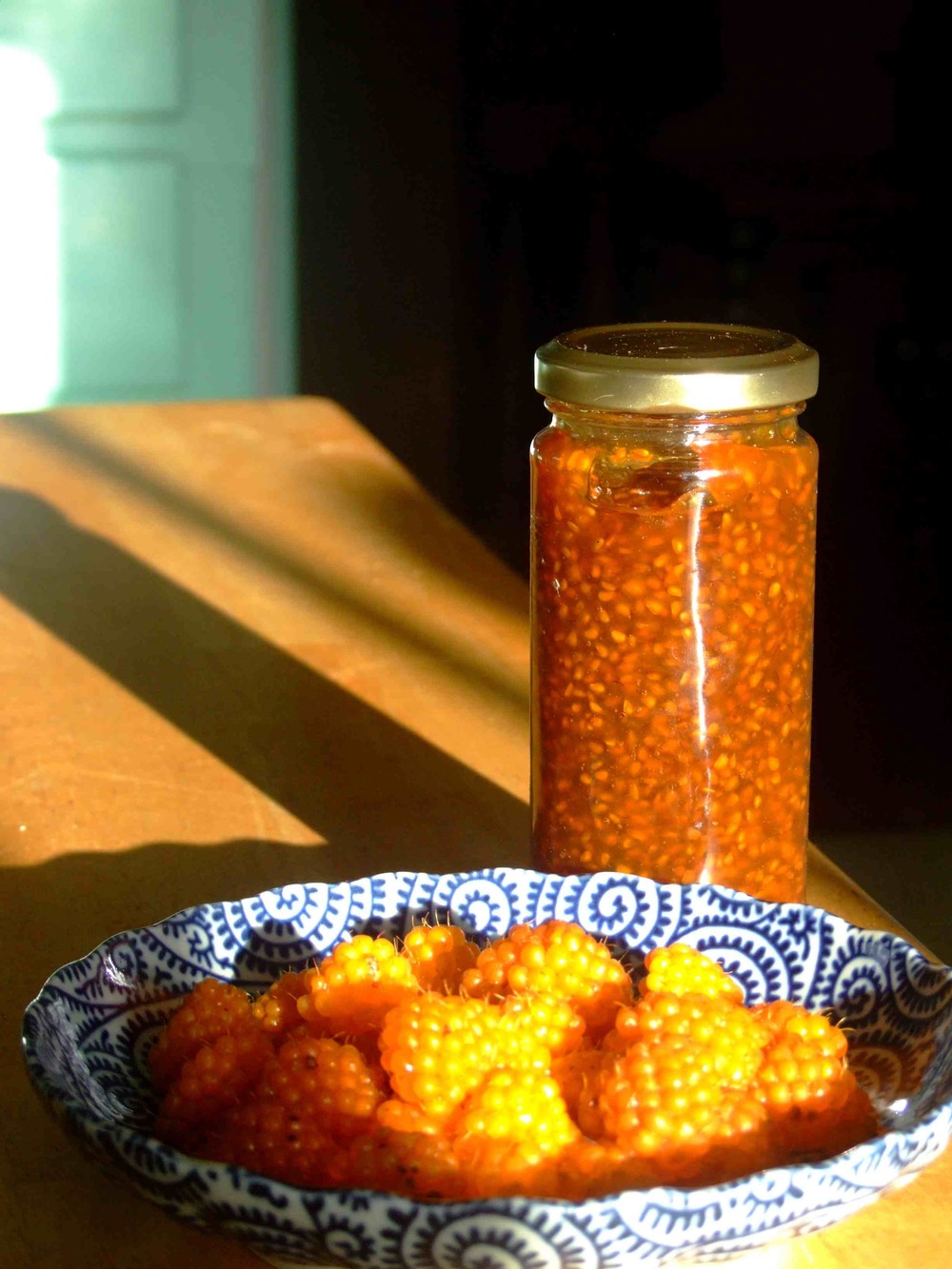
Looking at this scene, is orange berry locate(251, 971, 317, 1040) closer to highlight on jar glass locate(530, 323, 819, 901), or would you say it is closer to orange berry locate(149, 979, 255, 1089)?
orange berry locate(149, 979, 255, 1089)

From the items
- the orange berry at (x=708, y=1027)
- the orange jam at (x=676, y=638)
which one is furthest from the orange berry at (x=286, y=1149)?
the orange jam at (x=676, y=638)

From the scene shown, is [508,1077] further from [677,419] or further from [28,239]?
[28,239]

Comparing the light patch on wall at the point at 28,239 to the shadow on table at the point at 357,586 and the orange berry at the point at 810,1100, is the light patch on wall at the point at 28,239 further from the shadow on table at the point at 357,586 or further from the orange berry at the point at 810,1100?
the orange berry at the point at 810,1100

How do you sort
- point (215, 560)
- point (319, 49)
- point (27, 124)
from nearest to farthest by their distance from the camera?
point (215, 560) < point (319, 49) < point (27, 124)

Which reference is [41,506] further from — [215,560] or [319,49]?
[319,49]

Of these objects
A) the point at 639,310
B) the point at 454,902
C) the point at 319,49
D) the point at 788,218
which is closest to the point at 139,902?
the point at 454,902

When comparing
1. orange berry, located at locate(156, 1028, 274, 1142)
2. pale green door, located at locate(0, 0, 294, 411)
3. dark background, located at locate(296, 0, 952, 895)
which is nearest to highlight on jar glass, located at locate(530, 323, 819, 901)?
orange berry, located at locate(156, 1028, 274, 1142)

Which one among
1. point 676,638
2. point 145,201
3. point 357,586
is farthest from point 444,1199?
point 145,201
